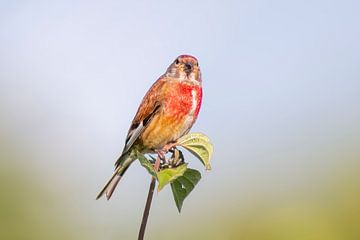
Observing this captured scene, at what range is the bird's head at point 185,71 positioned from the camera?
13.5 feet

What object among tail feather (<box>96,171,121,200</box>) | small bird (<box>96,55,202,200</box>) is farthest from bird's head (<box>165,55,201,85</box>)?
tail feather (<box>96,171,121,200</box>)

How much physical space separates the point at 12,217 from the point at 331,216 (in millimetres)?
2526

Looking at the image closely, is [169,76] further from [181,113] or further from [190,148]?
[190,148]

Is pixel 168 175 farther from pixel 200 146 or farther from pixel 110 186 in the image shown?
pixel 110 186

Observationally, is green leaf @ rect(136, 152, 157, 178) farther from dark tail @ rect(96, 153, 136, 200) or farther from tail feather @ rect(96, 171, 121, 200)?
dark tail @ rect(96, 153, 136, 200)

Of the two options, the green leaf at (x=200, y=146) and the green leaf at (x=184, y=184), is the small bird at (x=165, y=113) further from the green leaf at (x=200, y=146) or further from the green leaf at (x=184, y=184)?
the green leaf at (x=184, y=184)

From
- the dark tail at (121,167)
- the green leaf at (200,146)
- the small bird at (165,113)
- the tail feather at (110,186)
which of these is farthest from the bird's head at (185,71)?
the green leaf at (200,146)

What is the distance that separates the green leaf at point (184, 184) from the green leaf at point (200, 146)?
12 cm

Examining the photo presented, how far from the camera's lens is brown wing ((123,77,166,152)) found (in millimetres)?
3934

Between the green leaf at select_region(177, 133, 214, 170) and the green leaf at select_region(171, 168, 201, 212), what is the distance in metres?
0.12

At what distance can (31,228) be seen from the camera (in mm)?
6109

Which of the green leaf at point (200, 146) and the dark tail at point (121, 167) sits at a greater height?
the dark tail at point (121, 167)

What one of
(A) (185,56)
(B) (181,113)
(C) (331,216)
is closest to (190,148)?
(B) (181,113)

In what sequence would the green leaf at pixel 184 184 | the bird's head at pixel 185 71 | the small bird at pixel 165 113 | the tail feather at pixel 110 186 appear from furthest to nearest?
1. the bird's head at pixel 185 71
2. the small bird at pixel 165 113
3. the tail feather at pixel 110 186
4. the green leaf at pixel 184 184
